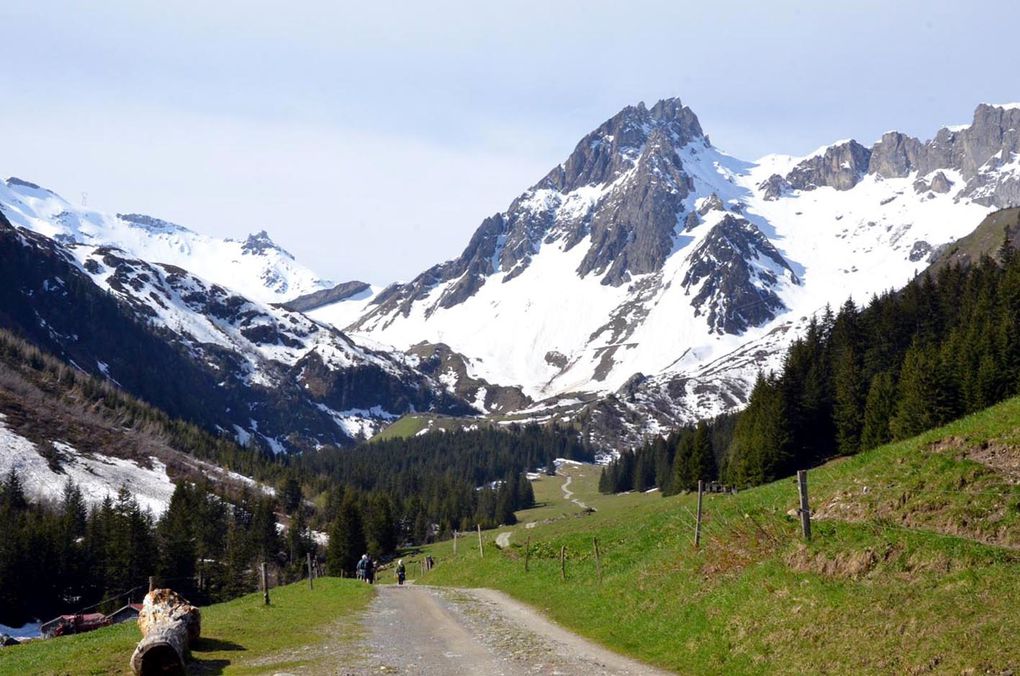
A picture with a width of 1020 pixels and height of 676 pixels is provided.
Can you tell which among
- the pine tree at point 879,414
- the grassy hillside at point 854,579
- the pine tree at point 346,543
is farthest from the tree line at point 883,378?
the grassy hillside at point 854,579

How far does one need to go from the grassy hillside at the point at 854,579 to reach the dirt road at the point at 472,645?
4.93 ft

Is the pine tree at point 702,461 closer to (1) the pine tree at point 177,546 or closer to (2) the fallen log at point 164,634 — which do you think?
(1) the pine tree at point 177,546

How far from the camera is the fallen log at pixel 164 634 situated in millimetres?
20641

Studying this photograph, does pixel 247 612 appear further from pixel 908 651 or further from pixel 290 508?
pixel 290 508

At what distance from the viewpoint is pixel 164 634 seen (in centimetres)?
2123

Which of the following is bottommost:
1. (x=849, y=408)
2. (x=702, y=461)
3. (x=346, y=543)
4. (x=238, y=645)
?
(x=346, y=543)

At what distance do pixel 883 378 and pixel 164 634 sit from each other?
289ft

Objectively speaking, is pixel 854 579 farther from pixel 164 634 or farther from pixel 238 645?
pixel 238 645

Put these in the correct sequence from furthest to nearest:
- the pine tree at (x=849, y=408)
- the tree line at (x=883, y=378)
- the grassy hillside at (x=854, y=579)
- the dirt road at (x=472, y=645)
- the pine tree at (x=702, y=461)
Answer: the pine tree at (x=702, y=461) < the pine tree at (x=849, y=408) < the tree line at (x=883, y=378) < the dirt road at (x=472, y=645) < the grassy hillside at (x=854, y=579)

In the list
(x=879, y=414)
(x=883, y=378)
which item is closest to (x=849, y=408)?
(x=883, y=378)

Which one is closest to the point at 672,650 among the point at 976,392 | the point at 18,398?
the point at 976,392

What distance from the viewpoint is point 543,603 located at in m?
35.5

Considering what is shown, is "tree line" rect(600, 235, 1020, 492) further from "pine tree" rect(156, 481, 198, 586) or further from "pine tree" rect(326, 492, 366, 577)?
"pine tree" rect(156, 481, 198, 586)

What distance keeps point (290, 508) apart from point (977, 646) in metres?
193
